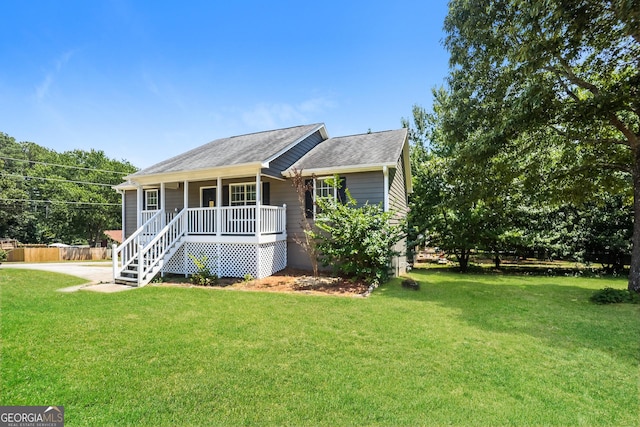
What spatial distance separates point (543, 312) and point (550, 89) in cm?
582

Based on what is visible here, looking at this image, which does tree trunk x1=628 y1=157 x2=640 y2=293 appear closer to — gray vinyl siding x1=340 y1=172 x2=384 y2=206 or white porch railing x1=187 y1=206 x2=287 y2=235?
A: gray vinyl siding x1=340 y1=172 x2=384 y2=206

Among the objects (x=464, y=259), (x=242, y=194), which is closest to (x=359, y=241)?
(x=242, y=194)

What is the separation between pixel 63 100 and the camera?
12789 mm

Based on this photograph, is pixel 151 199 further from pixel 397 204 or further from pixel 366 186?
pixel 397 204

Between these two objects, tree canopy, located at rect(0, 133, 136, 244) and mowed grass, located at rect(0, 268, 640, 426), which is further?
tree canopy, located at rect(0, 133, 136, 244)

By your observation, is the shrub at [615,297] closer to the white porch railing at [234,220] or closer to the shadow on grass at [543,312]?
the shadow on grass at [543,312]

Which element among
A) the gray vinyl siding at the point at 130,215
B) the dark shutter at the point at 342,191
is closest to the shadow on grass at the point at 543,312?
the dark shutter at the point at 342,191

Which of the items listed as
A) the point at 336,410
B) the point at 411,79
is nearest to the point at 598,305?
the point at 336,410

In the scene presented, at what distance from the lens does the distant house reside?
9.78m

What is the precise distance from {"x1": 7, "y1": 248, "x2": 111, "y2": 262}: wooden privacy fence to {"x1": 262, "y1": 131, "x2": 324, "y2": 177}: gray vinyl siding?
932 inches

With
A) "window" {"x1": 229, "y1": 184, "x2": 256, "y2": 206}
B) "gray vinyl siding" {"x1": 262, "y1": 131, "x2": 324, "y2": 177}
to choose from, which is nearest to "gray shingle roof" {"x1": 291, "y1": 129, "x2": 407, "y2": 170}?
"gray vinyl siding" {"x1": 262, "y1": 131, "x2": 324, "y2": 177}

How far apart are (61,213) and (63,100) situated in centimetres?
2557

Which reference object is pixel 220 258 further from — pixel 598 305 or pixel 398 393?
pixel 598 305

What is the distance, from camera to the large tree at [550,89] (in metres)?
6.93
